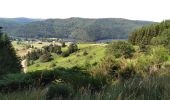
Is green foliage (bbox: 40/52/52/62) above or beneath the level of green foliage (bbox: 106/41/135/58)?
beneath

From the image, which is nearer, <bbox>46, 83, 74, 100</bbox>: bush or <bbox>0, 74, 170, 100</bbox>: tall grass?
<bbox>0, 74, 170, 100</bbox>: tall grass

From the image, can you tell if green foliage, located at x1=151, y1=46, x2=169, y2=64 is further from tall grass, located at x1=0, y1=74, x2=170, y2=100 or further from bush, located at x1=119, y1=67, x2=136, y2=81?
tall grass, located at x1=0, y1=74, x2=170, y2=100

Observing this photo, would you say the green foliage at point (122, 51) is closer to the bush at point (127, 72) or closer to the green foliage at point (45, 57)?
A: the bush at point (127, 72)

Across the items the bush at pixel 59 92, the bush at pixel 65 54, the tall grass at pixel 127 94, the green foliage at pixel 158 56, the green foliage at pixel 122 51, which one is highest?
the tall grass at pixel 127 94

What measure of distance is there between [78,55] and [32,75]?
12944 cm

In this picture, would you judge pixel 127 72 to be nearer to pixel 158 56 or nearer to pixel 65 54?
pixel 158 56

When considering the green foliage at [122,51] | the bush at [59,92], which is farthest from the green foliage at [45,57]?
the bush at [59,92]

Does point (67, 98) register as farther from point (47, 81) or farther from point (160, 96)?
point (47, 81)

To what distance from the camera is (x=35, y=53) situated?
154 metres

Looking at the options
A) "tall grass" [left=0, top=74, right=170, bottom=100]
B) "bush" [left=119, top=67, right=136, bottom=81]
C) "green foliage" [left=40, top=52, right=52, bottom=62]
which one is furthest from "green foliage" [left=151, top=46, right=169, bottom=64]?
"green foliage" [left=40, top=52, right=52, bottom=62]

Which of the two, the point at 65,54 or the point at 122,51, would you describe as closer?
the point at 122,51

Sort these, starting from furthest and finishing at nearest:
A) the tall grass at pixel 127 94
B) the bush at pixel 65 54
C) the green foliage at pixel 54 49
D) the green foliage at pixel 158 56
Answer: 1. the green foliage at pixel 54 49
2. the bush at pixel 65 54
3. the green foliage at pixel 158 56
4. the tall grass at pixel 127 94

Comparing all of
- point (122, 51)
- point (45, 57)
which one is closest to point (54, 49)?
point (45, 57)

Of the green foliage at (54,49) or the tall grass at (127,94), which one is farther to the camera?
the green foliage at (54,49)
